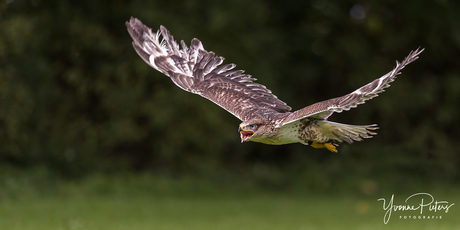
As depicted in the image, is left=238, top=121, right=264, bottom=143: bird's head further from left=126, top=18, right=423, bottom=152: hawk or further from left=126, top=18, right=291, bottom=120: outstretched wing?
left=126, top=18, right=291, bottom=120: outstretched wing

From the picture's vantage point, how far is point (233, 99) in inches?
A: 229

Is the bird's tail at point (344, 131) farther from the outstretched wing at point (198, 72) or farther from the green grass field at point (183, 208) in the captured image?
the green grass field at point (183, 208)

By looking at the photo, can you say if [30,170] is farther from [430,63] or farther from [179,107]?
[430,63]

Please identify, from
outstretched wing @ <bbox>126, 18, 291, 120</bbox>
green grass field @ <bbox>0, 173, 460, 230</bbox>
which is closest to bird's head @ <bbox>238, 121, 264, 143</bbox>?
outstretched wing @ <bbox>126, 18, 291, 120</bbox>

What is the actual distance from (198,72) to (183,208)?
260 inches

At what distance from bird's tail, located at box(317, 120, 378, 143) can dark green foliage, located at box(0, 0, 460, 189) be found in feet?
26.3

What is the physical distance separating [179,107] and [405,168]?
609 cm

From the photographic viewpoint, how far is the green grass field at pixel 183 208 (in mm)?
10891

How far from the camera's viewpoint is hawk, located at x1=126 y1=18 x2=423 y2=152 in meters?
4.14

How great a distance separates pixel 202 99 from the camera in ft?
44.6

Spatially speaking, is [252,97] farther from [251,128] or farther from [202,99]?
[202,99]

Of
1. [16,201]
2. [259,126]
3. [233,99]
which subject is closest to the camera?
[259,126]

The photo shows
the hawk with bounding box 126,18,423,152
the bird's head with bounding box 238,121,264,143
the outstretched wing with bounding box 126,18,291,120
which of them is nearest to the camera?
the hawk with bounding box 126,18,423,152

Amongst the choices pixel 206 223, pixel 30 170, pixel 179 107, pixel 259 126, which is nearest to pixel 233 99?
pixel 259 126
